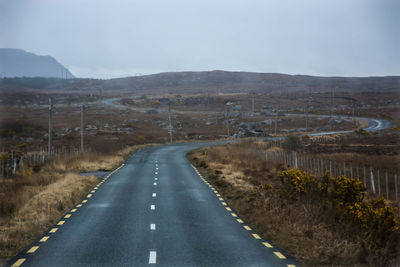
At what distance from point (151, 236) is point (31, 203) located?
23.3ft

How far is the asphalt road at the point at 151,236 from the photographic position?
9414mm

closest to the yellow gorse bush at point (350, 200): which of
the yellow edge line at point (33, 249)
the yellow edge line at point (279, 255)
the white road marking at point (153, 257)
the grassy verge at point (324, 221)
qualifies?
the grassy verge at point (324, 221)

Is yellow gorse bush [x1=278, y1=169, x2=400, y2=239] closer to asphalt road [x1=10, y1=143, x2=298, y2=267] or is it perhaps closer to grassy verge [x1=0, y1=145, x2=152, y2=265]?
asphalt road [x1=10, y1=143, x2=298, y2=267]

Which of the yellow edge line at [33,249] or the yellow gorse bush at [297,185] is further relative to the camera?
the yellow gorse bush at [297,185]

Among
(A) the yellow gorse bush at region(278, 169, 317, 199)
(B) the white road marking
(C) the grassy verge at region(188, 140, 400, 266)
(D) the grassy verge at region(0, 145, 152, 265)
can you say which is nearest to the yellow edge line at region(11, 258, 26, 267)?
(D) the grassy verge at region(0, 145, 152, 265)

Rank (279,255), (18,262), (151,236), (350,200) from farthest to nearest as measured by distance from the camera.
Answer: (350,200) < (151,236) < (279,255) < (18,262)

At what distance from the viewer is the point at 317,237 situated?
35.7ft

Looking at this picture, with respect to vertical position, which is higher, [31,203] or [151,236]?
[31,203]

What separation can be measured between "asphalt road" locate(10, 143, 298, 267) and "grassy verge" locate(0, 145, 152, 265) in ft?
1.38

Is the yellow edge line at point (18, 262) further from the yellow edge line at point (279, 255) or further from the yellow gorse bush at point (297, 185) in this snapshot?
the yellow gorse bush at point (297, 185)

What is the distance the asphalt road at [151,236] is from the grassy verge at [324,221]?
2.08 feet

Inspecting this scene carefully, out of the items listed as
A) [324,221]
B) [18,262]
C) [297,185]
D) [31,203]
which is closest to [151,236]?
[18,262]

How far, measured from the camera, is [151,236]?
11.8 m

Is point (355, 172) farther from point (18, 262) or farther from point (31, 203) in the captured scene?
point (18, 262)
